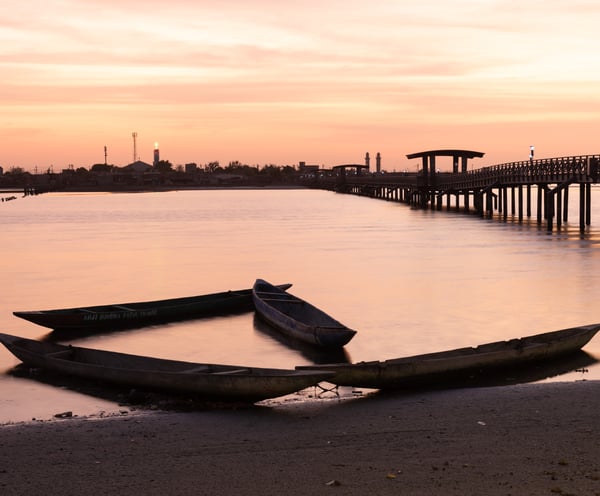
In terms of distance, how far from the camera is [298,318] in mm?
24734

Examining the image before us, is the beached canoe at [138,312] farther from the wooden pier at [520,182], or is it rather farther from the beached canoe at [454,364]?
the wooden pier at [520,182]

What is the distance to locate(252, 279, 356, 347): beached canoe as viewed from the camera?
21391mm

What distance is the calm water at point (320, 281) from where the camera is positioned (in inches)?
918

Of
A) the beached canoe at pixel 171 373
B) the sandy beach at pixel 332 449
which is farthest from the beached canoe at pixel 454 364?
the beached canoe at pixel 171 373

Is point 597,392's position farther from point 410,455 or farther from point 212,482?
point 212,482

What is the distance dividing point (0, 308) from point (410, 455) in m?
22.7

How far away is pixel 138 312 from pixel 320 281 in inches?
516

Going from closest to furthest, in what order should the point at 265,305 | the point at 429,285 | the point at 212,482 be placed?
the point at 212,482 → the point at 265,305 → the point at 429,285

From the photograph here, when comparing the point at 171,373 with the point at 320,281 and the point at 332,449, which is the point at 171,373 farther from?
the point at 320,281

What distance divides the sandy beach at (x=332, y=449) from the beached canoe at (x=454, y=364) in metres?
0.42

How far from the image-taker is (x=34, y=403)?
17203 mm

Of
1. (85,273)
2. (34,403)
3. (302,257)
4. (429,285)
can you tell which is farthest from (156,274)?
(34,403)

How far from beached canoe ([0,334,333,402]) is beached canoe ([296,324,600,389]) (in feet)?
2.10

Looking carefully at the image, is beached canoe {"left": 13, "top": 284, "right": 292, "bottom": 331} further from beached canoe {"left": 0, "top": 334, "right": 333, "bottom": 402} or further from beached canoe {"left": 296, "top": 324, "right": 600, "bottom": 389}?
beached canoe {"left": 296, "top": 324, "right": 600, "bottom": 389}
